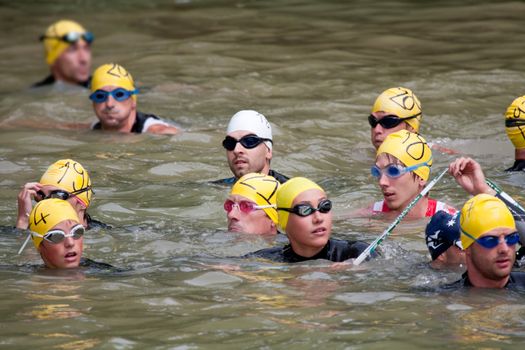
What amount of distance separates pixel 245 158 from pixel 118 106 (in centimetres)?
347

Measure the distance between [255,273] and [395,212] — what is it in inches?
87.4

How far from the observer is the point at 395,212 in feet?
37.7

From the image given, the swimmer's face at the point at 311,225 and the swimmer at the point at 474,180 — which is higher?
Answer: the swimmer at the point at 474,180

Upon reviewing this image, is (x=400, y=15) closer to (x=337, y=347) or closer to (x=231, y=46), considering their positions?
(x=231, y=46)

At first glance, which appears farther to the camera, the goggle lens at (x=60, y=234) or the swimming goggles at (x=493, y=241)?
the goggle lens at (x=60, y=234)

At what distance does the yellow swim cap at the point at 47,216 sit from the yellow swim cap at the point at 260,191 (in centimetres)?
162

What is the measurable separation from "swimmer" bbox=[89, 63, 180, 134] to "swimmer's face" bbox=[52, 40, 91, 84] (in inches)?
117

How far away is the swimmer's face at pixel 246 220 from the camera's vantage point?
10773 millimetres

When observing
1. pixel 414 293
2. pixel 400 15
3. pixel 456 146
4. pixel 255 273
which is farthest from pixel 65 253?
pixel 400 15

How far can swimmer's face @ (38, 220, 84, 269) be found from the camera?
32.3 feet

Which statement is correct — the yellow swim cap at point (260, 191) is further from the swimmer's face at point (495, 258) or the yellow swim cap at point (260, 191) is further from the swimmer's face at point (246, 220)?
the swimmer's face at point (495, 258)

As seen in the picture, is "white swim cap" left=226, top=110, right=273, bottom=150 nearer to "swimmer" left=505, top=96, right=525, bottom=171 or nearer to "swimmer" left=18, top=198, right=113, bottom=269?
"swimmer" left=505, top=96, right=525, bottom=171

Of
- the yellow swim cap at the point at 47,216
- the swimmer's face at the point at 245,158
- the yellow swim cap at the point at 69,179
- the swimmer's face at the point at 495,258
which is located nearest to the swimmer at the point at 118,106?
the swimmer's face at the point at 245,158

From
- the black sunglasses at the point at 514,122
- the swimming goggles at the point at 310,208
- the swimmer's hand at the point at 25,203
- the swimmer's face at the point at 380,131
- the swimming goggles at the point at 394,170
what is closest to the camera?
the swimming goggles at the point at 310,208
